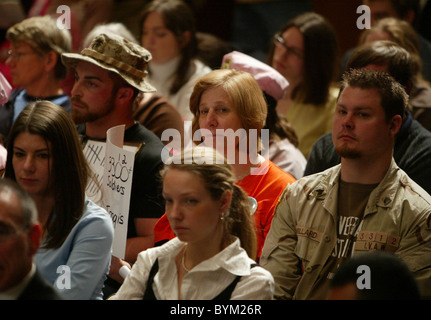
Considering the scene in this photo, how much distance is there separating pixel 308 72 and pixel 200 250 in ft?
8.25

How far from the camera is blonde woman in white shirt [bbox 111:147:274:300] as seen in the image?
103 inches

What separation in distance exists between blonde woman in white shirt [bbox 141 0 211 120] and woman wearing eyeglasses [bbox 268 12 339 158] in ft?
1.93

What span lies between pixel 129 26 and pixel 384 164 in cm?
384

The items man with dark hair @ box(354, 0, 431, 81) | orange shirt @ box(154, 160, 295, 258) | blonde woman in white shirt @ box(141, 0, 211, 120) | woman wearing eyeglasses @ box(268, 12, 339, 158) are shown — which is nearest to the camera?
orange shirt @ box(154, 160, 295, 258)

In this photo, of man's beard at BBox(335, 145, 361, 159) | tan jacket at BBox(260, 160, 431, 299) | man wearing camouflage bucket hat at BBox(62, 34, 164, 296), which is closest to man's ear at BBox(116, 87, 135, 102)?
man wearing camouflage bucket hat at BBox(62, 34, 164, 296)

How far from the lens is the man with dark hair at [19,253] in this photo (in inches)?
94.0

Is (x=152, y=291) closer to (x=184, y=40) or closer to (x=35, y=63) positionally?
(x=35, y=63)

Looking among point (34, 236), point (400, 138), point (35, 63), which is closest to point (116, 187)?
point (34, 236)

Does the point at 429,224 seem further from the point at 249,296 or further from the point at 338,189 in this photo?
the point at 249,296

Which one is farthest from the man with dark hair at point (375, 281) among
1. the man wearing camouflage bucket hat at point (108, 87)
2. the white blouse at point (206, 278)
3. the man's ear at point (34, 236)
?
the man wearing camouflage bucket hat at point (108, 87)

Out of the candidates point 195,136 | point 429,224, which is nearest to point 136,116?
point 195,136

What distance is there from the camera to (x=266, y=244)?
323 cm

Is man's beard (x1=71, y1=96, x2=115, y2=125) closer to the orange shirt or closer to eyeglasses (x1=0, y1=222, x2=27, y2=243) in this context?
the orange shirt

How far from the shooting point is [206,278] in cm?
264
